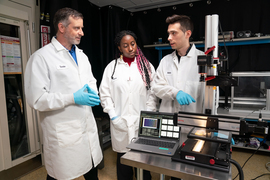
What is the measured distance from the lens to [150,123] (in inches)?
50.9

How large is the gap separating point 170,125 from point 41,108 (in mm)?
919

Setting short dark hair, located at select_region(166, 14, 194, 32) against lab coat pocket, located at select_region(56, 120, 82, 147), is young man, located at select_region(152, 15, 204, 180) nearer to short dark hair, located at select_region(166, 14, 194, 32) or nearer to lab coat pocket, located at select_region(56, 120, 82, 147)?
short dark hair, located at select_region(166, 14, 194, 32)

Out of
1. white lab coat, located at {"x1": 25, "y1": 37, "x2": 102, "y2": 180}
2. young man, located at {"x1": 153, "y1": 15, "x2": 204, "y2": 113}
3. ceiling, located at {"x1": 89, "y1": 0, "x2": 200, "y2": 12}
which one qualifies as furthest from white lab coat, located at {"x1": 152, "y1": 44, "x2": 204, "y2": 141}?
ceiling, located at {"x1": 89, "y1": 0, "x2": 200, "y2": 12}

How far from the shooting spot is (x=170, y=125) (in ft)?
4.13

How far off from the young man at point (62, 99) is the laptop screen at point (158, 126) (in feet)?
1.45

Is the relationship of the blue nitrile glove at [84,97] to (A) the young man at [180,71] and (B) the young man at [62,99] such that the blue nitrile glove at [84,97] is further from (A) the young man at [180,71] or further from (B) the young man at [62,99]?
(A) the young man at [180,71]

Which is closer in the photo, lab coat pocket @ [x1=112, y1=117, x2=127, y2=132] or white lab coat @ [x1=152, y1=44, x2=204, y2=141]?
white lab coat @ [x1=152, y1=44, x2=204, y2=141]

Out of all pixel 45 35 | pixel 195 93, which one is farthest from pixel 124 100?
pixel 45 35

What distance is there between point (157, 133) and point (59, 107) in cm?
73

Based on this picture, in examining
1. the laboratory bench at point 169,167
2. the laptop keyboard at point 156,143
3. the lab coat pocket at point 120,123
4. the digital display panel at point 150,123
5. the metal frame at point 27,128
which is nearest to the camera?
the laboratory bench at point 169,167

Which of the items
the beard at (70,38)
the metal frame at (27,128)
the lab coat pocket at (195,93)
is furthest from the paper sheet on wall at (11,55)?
the lab coat pocket at (195,93)

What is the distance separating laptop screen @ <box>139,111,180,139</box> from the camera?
4.11 feet

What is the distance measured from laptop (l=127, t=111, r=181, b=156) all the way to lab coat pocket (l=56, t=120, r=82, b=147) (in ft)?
1.58

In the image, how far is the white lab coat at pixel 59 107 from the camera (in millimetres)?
1294
